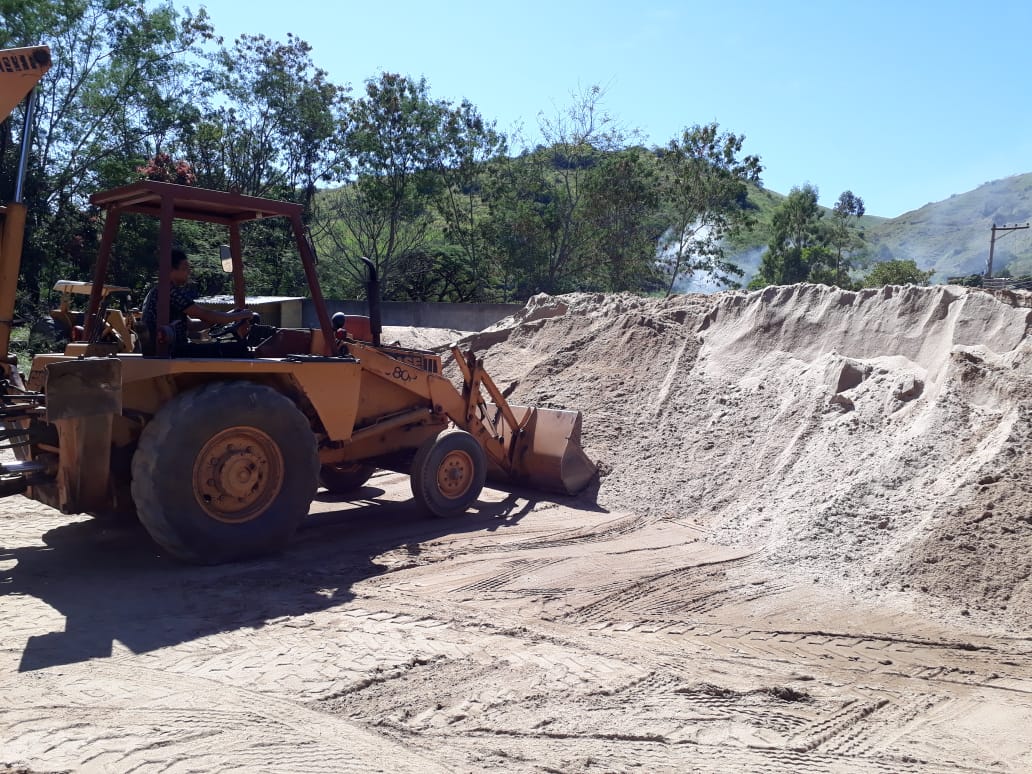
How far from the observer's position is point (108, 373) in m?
5.11

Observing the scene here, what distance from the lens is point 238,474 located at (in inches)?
225

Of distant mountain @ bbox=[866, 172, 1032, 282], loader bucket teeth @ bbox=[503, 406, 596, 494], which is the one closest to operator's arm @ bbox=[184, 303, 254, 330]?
loader bucket teeth @ bbox=[503, 406, 596, 494]

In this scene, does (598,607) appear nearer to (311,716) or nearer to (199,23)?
(311,716)

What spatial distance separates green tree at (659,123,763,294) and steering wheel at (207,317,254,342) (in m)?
20.4

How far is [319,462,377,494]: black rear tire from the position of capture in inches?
313

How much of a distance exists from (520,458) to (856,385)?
3.20 metres

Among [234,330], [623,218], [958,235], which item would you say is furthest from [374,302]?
[958,235]

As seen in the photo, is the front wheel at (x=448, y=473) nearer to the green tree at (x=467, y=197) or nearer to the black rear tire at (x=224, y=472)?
the black rear tire at (x=224, y=472)

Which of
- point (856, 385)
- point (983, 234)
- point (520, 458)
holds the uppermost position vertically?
point (983, 234)

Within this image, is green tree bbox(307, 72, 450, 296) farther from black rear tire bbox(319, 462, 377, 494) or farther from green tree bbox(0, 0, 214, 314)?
black rear tire bbox(319, 462, 377, 494)

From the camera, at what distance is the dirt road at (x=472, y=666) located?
11.3 feet

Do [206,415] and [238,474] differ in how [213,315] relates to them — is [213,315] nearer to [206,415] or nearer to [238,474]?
[206,415]

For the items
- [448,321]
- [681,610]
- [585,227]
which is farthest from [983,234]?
[681,610]

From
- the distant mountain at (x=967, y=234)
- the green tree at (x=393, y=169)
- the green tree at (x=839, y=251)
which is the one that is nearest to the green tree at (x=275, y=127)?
the green tree at (x=393, y=169)
